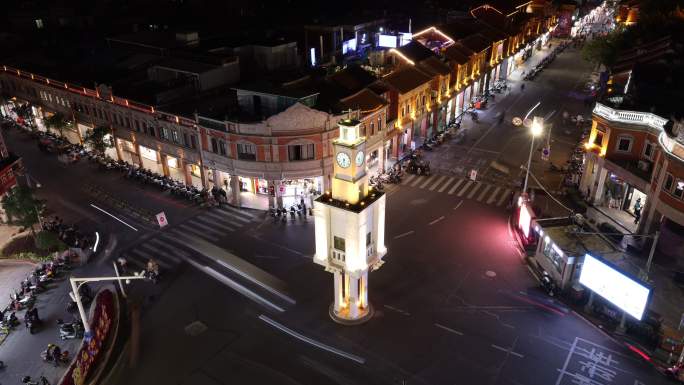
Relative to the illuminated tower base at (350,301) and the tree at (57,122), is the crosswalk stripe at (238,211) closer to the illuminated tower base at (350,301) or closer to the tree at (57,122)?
the illuminated tower base at (350,301)

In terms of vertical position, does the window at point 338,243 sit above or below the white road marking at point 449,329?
above

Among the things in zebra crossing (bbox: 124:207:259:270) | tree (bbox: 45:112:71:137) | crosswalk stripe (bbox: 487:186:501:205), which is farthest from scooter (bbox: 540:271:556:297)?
tree (bbox: 45:112:71:137)

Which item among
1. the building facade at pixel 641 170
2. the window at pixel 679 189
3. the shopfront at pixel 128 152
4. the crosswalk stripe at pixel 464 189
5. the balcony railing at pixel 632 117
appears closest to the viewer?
the window at pixel 679 189

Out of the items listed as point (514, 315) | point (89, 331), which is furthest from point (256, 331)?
point (514, 315)

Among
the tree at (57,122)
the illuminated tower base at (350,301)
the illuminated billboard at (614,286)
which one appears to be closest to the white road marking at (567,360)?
the illuminated billboard at (614,286)

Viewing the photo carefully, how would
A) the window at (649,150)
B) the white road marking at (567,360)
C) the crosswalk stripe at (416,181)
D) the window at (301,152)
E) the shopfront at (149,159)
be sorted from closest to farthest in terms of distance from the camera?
the white road marking at (567,360)
the window at (649,150)
the window at (301,152)
the crosswalk stripe at (416,181)
the shopfront at (149,159)

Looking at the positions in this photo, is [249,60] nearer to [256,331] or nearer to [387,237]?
[387,237]

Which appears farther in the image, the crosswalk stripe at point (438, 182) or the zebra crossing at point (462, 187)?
the crosswalk stripe at point (438, 182)
